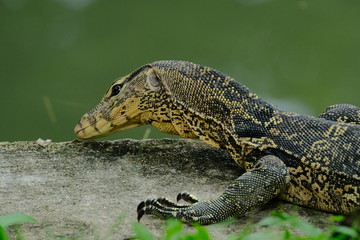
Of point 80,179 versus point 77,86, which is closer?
point 80,179

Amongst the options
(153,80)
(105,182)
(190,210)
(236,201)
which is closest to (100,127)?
(153,80)

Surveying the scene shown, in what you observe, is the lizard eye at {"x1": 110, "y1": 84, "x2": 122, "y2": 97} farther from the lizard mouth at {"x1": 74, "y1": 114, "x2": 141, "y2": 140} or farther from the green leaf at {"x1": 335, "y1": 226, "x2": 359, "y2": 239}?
the green leaf at {"x1": 335, "y1": 226, "x2": 359, "y2": 239}

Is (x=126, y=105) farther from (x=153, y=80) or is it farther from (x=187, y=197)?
(x=187, y=197)

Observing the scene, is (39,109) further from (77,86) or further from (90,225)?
(90,225)

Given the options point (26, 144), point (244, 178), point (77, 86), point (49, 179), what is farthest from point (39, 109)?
point (244, 178)

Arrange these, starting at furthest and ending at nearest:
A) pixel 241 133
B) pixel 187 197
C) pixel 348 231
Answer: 1. pixel 241 133
2. pixel 187 197
3. pixel 348 231

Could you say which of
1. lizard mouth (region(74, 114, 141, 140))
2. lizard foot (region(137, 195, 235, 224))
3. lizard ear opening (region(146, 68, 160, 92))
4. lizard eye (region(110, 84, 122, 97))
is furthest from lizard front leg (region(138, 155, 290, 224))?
lizard eye (region(110, 84, 122, 97))

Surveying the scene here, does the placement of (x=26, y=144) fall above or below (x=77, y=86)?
below
